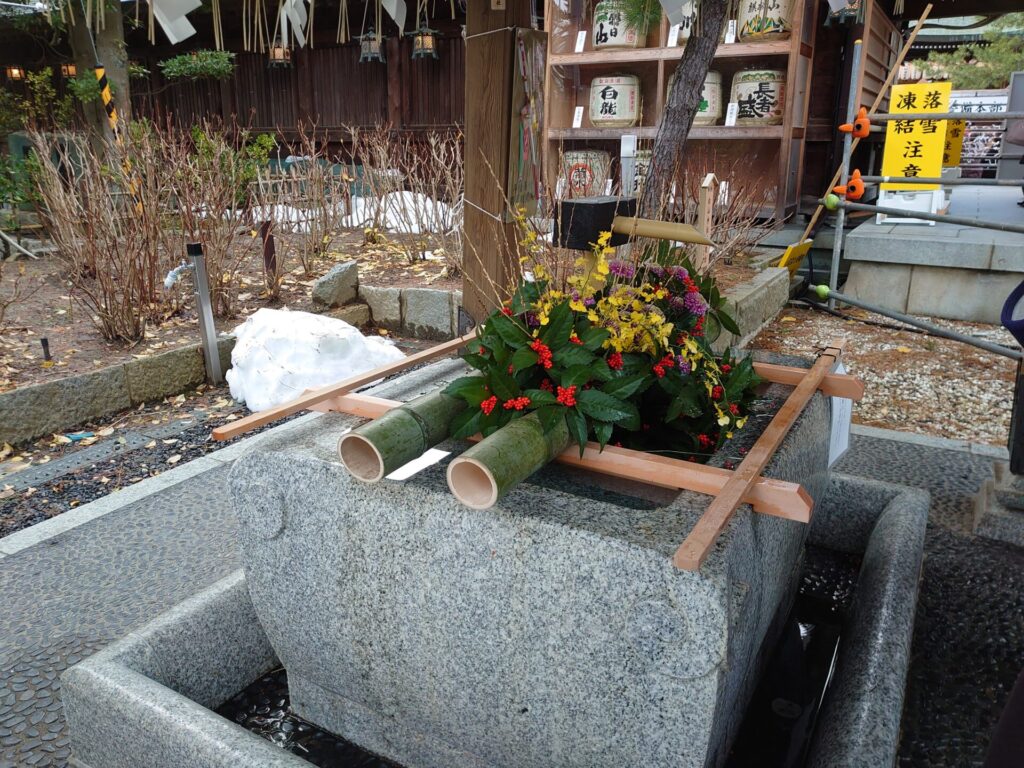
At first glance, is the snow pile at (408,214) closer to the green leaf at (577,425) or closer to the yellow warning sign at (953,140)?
the green leaf at (577,425)

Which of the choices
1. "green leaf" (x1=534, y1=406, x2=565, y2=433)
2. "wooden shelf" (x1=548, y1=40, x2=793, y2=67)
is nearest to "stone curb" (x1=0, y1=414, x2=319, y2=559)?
"green leaf" (x1=534, y1=406, x2=565, y2=433)

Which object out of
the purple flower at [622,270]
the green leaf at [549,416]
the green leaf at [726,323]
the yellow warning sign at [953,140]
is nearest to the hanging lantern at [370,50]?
the yellow warning sign at [953,140]

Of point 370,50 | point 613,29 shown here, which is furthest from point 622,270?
point 370,50

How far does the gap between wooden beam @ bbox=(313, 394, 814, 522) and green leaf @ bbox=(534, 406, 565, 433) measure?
103mm

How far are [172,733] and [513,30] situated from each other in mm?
2297

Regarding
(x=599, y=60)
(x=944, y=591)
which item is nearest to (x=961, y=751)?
(x=944, y=591)

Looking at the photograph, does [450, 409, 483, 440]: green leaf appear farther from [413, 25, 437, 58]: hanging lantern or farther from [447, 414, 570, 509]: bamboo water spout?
[413, 25, 437, 58]: hanging lantern

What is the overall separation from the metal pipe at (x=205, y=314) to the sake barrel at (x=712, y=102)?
17.2 ft

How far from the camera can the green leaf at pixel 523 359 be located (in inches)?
62.5

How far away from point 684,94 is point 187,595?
2343 mm

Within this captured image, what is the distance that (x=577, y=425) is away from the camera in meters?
1.52

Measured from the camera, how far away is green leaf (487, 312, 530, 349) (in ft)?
5.50

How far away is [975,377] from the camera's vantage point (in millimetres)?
4809

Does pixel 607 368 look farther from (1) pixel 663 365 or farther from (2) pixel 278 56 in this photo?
(2) pixel 278 56
